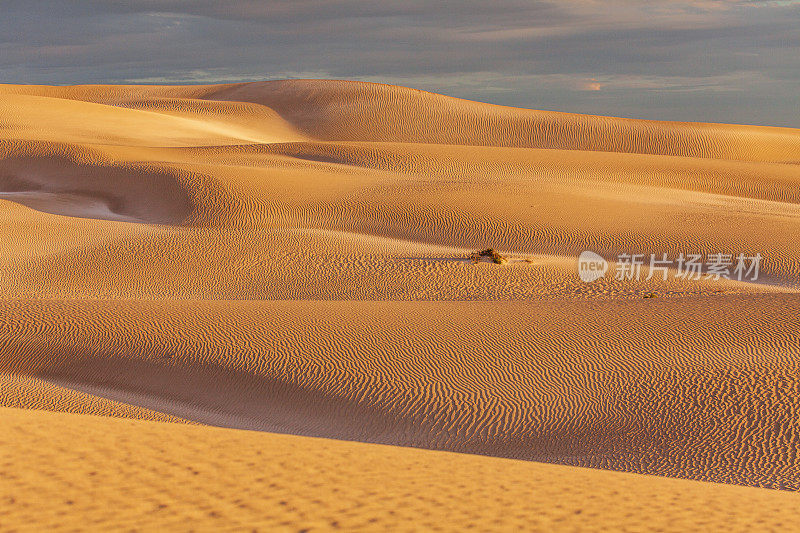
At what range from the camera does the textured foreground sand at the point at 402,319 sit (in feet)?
21.0

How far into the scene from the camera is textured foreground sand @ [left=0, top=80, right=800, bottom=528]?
6.41m

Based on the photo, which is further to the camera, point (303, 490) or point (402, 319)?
point (402, 319)

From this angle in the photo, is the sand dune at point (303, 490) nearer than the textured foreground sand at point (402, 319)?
Yes

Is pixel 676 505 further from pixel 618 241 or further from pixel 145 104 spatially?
pixel 145 104

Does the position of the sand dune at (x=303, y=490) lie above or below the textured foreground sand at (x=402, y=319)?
below

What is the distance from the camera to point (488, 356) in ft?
35.3

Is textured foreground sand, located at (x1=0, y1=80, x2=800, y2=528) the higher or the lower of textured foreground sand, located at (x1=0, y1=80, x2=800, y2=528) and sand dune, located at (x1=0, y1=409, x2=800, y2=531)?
the higher

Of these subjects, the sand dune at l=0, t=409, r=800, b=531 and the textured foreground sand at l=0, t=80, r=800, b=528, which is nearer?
the sand dune at l=0, t=409, r=800, b=531

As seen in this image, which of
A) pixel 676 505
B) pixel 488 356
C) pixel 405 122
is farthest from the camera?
pixel 405 122

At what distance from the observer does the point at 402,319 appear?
12180 millimetres

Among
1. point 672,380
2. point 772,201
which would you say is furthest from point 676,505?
point 772,201

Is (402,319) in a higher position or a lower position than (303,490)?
higher

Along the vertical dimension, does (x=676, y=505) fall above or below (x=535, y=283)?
below

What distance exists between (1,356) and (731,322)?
10650 millimetres
